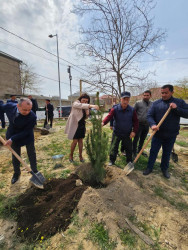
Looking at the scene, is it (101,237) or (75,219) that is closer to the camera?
(101,237)

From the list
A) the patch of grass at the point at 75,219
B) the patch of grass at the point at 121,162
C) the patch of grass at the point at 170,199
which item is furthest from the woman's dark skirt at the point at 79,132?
the patch of grass at the point at 170,199

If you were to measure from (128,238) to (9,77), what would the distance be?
26934 mm

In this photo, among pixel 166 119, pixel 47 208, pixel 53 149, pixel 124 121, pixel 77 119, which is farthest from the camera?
pixel 53 149

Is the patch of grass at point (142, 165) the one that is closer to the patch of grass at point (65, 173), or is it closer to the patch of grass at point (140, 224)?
the patch of grass at point (140, 224)

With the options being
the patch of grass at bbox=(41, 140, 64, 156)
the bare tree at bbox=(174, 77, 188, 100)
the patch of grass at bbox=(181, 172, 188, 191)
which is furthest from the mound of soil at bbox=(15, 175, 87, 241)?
the bare tree at bbox=(174, 77, 188, 100)

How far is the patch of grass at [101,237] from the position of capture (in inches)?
61.7

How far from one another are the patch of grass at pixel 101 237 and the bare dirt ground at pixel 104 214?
3 cm

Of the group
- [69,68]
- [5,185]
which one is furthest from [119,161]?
[69,68]

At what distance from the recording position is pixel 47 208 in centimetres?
200

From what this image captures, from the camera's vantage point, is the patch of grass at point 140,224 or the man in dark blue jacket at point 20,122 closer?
the patch of grass at point 140,224

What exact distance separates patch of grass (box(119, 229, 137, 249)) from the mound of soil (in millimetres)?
758

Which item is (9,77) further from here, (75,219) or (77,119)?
(75,219)

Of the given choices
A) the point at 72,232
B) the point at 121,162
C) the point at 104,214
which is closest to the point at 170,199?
the point at 104,214

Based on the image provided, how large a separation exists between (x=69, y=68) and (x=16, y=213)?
23253 millimetres
